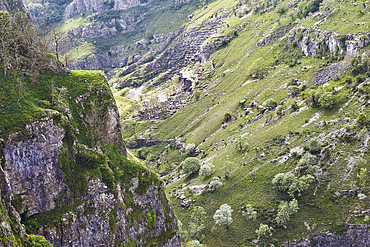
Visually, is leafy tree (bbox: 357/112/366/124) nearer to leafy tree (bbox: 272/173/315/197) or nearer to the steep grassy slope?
the steep grassy slope

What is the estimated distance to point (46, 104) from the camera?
64750 millimetres

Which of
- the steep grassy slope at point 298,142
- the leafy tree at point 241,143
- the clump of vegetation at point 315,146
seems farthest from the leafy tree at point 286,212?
the leafy tree at point 241,143

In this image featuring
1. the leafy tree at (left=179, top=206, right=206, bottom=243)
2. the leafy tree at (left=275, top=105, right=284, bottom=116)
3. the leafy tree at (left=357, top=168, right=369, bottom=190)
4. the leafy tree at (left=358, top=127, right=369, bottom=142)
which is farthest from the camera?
the leafy tree at (left=275, top=105, right=284, bottom=116)

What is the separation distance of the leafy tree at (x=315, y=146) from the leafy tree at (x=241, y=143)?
115 feet

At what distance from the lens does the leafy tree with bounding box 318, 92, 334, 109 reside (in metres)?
133

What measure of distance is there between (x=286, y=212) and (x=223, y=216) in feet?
92.7

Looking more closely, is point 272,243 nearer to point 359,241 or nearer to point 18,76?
point 359,241

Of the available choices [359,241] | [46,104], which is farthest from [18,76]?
[359,241]

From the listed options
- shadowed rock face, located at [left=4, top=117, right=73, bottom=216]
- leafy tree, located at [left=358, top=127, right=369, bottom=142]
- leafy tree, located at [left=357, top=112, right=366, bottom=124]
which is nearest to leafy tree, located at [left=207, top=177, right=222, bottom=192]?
leafy tree, located at [left=358, top=127, right=369, bottom=142]

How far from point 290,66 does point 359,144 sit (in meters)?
93.5

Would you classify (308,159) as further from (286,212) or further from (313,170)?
(286,212)

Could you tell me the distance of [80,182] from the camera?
6350 cm

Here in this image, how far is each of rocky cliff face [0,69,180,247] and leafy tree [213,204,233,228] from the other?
3534 cm

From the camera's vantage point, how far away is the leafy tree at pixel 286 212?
10662 cm
